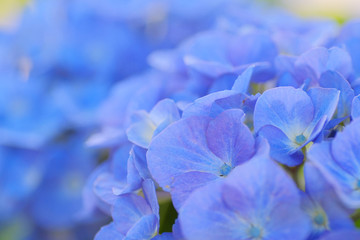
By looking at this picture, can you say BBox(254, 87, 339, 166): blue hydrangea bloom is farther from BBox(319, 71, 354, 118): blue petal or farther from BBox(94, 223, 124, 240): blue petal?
BBox(94, 223, 124, 240): blue petal

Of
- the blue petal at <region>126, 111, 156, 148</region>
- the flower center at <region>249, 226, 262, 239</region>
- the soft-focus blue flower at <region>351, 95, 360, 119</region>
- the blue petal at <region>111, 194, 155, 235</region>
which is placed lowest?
the blue petal at <region>111, 194, 155, 235</region>

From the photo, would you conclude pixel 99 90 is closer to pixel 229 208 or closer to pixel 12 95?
pixel 12 95

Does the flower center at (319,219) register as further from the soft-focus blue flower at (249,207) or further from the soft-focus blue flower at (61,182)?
the soft-focus blue flower at (61,182)

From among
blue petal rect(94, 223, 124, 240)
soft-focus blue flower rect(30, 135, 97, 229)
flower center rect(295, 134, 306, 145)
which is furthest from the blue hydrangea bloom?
soft-focus blue flower rect(30, 135, 97, 229)

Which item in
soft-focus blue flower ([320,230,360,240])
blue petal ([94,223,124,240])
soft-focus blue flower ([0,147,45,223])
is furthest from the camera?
soft-focus blue flower ([0,147,45,223])

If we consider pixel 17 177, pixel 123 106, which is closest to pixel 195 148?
pixel 123 106

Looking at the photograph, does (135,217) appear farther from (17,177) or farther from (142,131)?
(17,177)

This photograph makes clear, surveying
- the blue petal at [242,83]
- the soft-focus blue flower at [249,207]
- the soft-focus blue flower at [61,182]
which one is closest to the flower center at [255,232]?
the soft-focus blue flower at [249,207]
